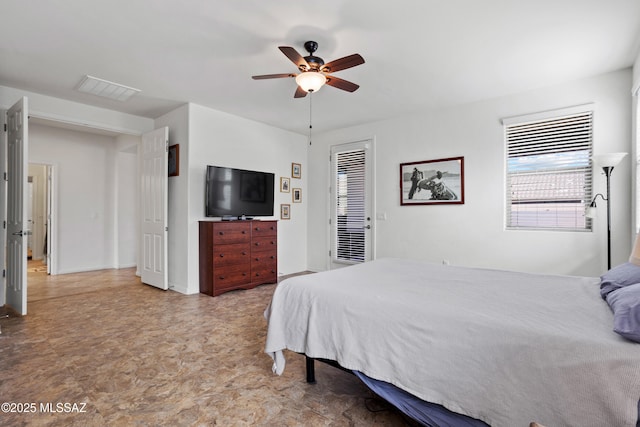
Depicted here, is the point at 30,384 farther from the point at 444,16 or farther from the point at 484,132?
the point at 484,132

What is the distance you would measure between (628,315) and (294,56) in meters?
2.46

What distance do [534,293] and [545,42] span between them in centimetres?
234

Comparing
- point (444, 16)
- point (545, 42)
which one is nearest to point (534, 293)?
point (444, 16)

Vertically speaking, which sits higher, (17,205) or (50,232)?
(17,205)

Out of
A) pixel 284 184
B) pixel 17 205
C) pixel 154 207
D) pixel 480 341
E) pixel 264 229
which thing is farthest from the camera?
pixel 284 184

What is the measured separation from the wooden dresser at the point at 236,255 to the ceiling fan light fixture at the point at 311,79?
2381mm

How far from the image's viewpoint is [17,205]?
3.66m

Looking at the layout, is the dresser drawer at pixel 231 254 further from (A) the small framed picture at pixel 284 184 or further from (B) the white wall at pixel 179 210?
(A) the small framed picture at pixel 284 184

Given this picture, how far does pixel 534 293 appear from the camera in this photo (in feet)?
6.11

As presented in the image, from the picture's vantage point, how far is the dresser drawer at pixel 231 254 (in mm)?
4438

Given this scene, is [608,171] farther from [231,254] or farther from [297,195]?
[231,254]

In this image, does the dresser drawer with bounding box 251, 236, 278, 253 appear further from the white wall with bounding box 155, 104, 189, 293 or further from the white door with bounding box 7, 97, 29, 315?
the white door with bounding box 7, 97, 29, 315

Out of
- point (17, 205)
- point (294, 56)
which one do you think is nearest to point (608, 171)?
point (294, 56)

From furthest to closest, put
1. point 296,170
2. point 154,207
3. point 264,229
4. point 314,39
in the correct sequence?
1. point 296,170
2. point 264,229
3. point 154,207
4. point 314,39
